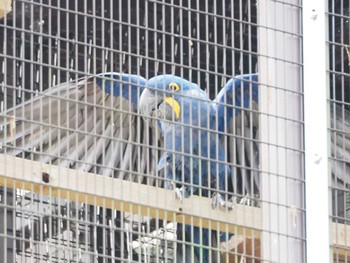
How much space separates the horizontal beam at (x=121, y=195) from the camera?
9.68 ft

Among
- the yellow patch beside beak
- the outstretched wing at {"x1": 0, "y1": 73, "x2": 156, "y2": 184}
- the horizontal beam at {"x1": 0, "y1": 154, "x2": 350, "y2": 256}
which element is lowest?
the horizontal beam at {"x1": 0, "y1": 154, "x2": 350, "y2": 256}

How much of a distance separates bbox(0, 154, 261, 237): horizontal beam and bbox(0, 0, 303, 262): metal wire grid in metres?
0.04

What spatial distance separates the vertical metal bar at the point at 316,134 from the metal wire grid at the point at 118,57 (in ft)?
0.19

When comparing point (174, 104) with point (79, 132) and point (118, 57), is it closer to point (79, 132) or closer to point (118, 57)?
point (118, 57)

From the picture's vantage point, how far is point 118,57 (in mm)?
3406

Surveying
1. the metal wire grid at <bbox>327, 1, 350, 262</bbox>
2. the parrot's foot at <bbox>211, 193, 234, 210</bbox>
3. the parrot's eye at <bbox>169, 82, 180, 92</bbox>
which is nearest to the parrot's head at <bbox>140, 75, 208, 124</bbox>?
the parrot's eye at <bbox>169, 82, 180, 92</bbox>

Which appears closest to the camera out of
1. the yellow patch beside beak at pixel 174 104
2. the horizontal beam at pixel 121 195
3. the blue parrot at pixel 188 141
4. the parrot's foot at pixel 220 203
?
the horizontal beam at pixel 121 195

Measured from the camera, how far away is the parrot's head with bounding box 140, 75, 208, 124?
326 cm

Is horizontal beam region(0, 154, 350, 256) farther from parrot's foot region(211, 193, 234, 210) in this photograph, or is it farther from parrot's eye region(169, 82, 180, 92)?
parrot's eye region(169, 82, 180, 92)

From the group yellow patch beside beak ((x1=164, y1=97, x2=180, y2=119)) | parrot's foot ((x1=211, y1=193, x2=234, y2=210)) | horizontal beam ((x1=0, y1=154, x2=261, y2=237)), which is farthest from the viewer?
yellow patch beside beak ((x1=164, y1=97, x2=180, y2=119))

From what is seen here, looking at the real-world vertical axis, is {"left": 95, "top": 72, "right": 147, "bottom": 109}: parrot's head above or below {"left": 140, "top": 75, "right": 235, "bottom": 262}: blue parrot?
above

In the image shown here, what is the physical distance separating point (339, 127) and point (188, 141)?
40cm

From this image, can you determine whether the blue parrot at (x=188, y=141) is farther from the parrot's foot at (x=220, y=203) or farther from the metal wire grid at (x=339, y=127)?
the metal wire grid at (x=339, y=127)

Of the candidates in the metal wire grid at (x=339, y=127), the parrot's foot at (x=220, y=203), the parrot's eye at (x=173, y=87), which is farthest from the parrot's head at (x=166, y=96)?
the metal wire grid at (x=339, y=127)
